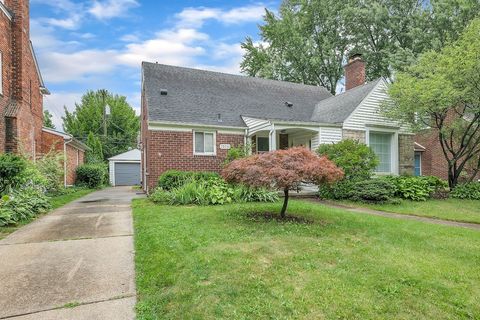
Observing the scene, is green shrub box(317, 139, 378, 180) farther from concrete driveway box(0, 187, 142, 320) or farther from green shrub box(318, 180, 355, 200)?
concrete driveway box(0, 187, 142, 320)

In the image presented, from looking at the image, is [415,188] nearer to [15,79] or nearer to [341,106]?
[341,106]

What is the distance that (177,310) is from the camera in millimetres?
2777

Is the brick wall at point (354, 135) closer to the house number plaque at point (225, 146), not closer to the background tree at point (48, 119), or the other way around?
Result: the house number plaque at point (225, 146)

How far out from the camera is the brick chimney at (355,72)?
56.1 feet

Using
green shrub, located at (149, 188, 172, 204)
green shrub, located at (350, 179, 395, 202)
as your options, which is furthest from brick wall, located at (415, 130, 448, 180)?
green shrub, located at (149, 188, 172, 204)

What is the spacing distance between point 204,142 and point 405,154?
10387 millimetres

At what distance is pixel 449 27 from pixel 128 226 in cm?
2595

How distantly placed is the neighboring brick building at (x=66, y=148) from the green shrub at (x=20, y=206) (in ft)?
17.8

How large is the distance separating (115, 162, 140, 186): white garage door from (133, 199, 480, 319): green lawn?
21.9 metres

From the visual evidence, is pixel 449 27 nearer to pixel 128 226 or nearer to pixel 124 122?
pixel 128 226

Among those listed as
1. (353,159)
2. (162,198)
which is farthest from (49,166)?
(353,159)

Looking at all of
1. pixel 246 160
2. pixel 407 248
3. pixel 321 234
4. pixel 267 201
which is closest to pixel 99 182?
pixel 267 201

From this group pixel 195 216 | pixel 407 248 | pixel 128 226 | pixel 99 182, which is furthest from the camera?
pixel 99 182

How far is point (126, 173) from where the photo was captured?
2652 cm
